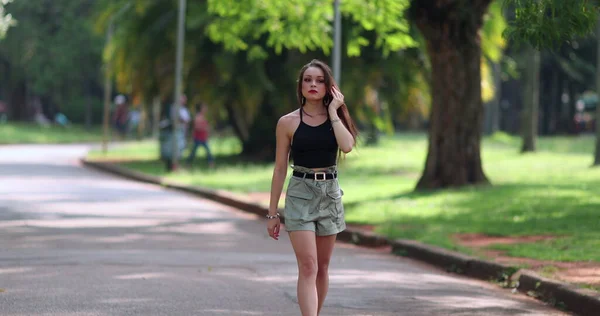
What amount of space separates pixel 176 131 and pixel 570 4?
61.4 feet

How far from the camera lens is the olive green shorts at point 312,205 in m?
6.94

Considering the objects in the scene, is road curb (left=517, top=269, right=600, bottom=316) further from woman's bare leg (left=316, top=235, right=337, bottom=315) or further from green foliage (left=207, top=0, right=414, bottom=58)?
green foliage (left=207, top=0, right=414, bottom=58)

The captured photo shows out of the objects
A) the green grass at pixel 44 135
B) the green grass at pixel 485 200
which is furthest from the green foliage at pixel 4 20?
the green grass at pixel 485 200

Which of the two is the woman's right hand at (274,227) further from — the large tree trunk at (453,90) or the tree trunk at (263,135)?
the tree trunk at (263,135)

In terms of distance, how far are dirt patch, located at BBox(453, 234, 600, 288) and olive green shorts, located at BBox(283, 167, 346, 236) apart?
11.7 ft

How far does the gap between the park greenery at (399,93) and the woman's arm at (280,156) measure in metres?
3.72

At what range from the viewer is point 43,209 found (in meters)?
17.0

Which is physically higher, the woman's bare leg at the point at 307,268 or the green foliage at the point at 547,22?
the green foliage at the point at 547,22

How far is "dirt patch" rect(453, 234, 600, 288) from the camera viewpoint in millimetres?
10383

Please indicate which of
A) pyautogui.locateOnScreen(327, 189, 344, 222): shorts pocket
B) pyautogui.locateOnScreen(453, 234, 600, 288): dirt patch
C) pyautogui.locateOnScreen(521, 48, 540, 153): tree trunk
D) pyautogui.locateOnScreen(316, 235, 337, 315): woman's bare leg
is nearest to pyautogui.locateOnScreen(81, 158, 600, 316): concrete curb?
pyautogui.locateOnScreen(453, 234, 600, 288): dirt patch

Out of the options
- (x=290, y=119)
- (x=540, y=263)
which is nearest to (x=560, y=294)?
(x=540, y=263)

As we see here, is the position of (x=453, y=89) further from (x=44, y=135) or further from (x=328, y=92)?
(x=44, y=135)

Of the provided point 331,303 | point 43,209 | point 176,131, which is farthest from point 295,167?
point 176,131

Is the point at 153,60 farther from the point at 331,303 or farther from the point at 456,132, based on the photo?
the point at 331,303
